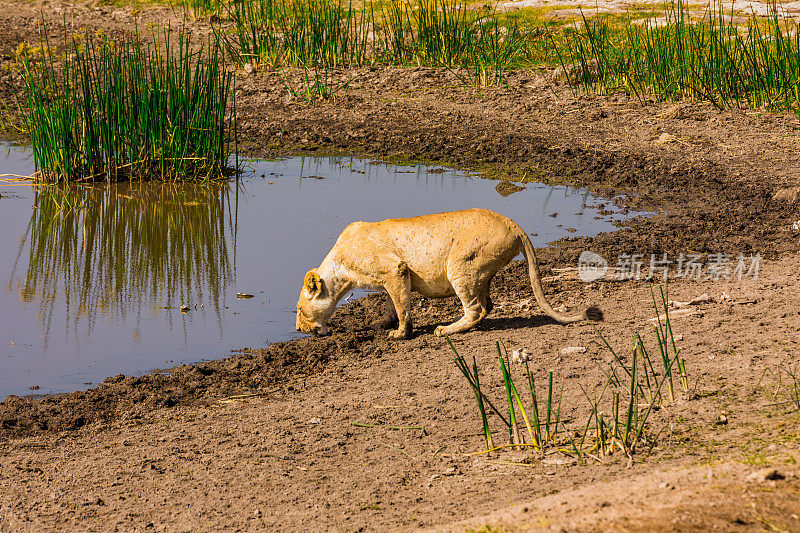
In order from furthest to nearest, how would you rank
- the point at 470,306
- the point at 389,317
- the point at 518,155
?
the point at 518,155
the point at 389,317
the point at 470,306

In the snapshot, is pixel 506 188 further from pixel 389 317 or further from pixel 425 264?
pixel 425 264

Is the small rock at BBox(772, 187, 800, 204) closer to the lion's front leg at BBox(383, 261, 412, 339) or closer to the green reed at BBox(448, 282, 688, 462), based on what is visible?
the lion's front leg at BBox(383, 261, 412, 339)

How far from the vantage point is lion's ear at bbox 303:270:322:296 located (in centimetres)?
645

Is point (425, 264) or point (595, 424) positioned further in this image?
point (425, 264)

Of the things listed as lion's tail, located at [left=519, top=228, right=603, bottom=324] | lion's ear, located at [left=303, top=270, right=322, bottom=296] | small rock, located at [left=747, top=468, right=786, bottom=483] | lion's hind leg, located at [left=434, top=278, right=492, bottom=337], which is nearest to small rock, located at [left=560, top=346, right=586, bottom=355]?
lion's tail, located at [left=519, top=228, right=603, bottom=324]

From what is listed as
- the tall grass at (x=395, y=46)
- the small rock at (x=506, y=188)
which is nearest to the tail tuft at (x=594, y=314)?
the small rock at (x=506, y=188)

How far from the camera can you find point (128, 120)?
1062 cm

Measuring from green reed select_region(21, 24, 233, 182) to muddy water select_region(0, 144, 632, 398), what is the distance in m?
0.33

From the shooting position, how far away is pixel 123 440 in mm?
4906

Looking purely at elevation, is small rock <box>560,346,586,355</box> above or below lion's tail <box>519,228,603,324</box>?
below

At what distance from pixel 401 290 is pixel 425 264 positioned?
0.83ft

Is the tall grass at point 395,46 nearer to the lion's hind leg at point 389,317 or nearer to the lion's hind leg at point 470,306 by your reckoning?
the lion's hind leg at point 389,317

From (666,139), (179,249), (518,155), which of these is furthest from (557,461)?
(666,139)

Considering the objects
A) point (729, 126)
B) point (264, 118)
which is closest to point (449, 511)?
point (729, 126)
